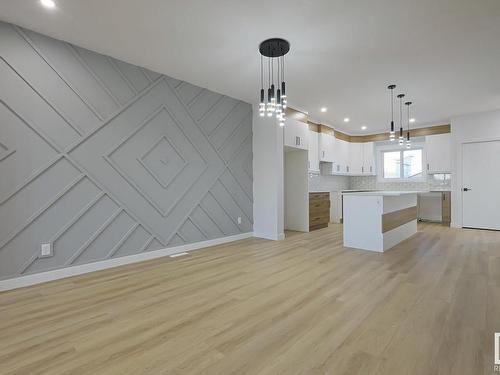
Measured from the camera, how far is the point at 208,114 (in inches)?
181

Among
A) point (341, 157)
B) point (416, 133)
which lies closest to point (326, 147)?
Result: point (341, 157)

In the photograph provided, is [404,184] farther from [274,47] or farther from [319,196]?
[274,47]

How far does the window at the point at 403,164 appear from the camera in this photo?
7723 mm

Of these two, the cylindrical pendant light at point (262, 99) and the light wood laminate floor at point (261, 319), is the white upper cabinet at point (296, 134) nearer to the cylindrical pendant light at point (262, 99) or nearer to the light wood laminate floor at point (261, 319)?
the cylindrical pendant light at point (262, 99)

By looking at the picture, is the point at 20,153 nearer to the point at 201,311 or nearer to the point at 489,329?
the point at 201,311

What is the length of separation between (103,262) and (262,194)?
3043 millimetres

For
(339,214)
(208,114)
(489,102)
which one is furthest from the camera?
(339,214)

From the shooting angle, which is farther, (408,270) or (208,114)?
(208,114)

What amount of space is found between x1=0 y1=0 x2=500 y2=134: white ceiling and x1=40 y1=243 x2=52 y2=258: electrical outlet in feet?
7.76

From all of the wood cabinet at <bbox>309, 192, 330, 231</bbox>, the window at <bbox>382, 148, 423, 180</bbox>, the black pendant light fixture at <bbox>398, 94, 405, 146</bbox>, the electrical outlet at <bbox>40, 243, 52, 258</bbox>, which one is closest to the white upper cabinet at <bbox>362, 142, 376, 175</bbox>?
the window at <bbox>382, 148, 423, 180</bbox>

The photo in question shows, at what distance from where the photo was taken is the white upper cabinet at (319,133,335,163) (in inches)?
267

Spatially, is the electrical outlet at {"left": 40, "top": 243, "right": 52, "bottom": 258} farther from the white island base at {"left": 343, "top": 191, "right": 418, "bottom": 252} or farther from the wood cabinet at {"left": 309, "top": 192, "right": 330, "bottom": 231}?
the wood cabinet at {"left": 309, "top": 192, "right": 330, "bottom": 231}

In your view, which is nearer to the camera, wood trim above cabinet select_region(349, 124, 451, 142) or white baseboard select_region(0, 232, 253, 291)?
white baseboard select_region(0, 232, 253, 291)

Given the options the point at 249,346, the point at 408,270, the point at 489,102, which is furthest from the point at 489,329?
the point at 489,102
